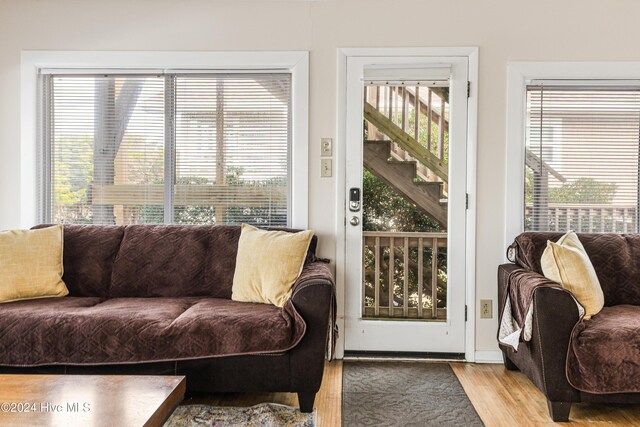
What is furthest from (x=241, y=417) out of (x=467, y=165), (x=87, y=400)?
(x=467, y=165)

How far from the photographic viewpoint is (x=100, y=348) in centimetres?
224

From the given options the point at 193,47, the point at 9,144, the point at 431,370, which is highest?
the point at 193,47

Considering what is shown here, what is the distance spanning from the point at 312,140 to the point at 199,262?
1056mm

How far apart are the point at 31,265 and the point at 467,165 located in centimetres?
263

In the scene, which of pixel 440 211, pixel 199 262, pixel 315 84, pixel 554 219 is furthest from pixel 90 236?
pixel 554 219

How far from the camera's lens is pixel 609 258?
280 centimetres

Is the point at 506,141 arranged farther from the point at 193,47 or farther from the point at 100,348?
the point at 100,348

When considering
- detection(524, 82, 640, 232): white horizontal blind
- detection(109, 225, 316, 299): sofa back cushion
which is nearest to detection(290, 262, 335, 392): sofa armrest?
detection(109, 225, 316, 299): sofa back cushion

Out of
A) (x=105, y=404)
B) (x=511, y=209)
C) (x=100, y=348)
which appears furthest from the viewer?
(x=511, y=209)

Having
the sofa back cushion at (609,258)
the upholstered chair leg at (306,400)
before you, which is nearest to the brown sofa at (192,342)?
the upholstered chair leg at (306,400)

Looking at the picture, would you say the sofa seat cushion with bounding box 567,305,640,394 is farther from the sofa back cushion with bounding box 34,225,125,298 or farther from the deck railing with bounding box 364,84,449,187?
the sofa back cushion with bounding box 34,225,125,298

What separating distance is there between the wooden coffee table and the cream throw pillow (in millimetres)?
1830

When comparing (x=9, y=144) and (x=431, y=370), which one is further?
(x=9, y=144)

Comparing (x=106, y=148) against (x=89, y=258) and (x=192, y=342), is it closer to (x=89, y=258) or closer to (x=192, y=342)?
(x=89, y=258)
